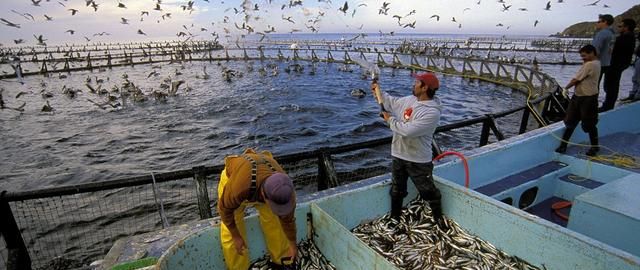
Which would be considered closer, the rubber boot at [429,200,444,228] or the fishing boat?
the fishing boat

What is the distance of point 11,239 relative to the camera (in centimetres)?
473

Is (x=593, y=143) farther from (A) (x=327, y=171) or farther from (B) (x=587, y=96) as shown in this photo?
(A) (x=327, y=171)

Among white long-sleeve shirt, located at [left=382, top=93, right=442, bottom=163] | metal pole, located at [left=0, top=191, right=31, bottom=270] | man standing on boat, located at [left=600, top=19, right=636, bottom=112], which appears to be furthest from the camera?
man standing on boat, located at [left=600, top=19, right=636, bottom=112]

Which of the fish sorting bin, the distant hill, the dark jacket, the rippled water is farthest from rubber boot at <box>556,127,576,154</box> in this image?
the distant hill

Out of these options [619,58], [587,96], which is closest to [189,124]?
→ [587,96]

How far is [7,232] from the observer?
15.3 feet

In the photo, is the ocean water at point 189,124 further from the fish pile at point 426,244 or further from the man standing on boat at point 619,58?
the fish pile at point 426,244

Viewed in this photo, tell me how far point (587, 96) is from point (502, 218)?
15.1 feet

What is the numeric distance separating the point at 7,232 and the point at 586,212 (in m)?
8.28

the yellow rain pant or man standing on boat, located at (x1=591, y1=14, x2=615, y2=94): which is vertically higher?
man standing on boat, located at (x1=591, y1=14, x2=615, y2=94)

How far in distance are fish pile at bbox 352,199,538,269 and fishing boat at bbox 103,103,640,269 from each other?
138 millimetres

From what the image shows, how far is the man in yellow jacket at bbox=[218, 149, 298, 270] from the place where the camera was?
3486mm

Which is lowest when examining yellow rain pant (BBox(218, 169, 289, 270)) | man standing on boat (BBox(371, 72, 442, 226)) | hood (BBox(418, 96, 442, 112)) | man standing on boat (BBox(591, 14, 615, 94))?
yellow rain pant (BBox(218, 169, 289, 270))

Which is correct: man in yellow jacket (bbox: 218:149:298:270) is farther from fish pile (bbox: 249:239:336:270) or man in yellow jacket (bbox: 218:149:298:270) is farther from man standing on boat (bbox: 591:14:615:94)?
man standing on boat (bbox: 591:14:615:94)
